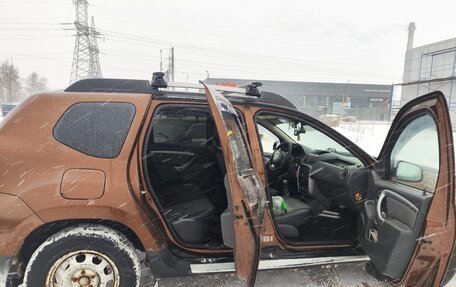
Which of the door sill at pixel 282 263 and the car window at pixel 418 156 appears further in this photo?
the door sill at pixel 282 263

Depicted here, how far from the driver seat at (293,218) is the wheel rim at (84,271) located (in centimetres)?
142

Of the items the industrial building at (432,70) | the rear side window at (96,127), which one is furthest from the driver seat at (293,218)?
the industrial building at (432,70)

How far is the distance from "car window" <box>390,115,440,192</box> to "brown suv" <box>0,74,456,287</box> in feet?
0.03

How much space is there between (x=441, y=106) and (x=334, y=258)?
1527 mm

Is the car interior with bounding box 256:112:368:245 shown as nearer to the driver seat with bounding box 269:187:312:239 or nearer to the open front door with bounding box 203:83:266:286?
the driver seat with bounding box 269:187:312:239

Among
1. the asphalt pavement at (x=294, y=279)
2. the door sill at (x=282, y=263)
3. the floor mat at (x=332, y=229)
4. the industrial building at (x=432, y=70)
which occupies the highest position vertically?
the industrial building at (x=432, y=70)

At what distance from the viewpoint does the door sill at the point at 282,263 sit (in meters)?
2.68

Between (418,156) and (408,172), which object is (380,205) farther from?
(418,156)

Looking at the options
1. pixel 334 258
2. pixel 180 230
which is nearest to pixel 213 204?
pixel 180 230

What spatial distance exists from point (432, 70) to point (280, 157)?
3142cm

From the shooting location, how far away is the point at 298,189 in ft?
13.2

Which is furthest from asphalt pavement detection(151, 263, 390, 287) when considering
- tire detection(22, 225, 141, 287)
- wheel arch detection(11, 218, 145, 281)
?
wheel arch detection(11, 218, 145, 281)

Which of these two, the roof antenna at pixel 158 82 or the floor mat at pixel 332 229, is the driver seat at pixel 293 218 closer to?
the floor mat at pixel 332 229

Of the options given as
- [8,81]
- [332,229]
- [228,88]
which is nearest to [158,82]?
[228,88]
